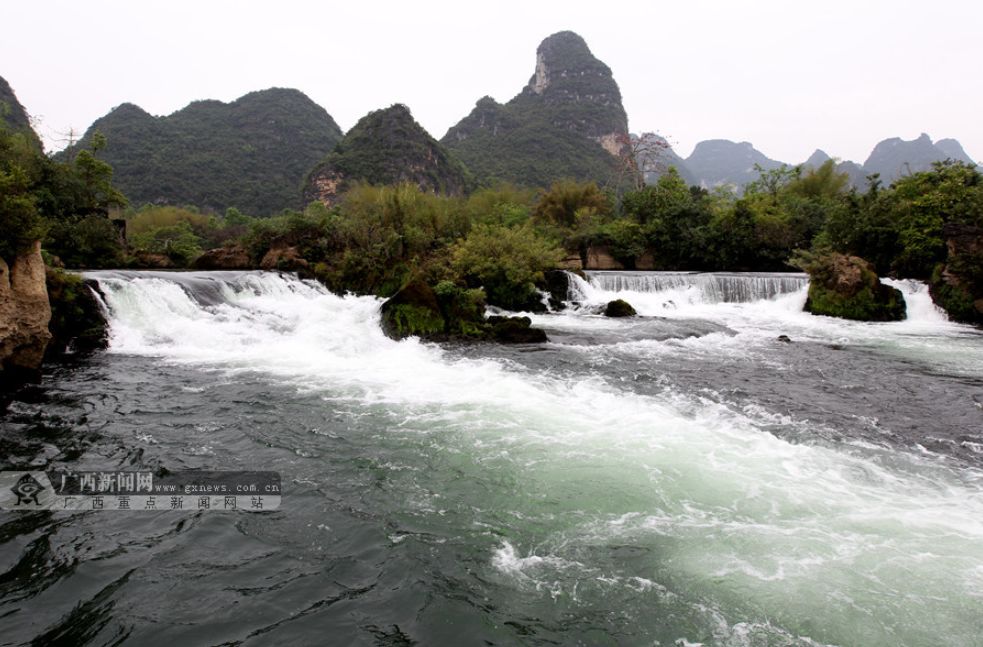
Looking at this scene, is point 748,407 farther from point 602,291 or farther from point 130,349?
point 602,291

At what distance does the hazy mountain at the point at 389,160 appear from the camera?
195ft

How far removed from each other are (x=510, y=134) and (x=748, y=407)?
83718mm

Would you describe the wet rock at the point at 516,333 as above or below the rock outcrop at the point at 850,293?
below

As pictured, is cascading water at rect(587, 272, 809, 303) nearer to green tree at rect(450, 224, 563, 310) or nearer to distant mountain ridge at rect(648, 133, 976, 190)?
green tree at rect(450, 224, 563, 310)

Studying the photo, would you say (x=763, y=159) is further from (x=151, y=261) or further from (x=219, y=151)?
(x=151, y=261)

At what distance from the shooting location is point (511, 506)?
4.42m

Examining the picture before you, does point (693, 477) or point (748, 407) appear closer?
point (693, 477)

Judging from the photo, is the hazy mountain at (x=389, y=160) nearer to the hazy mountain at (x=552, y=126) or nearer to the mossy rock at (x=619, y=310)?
the hazy mountain at (x=552, y=126)

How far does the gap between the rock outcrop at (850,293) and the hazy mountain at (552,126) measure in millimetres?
47968

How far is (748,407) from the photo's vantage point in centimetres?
734

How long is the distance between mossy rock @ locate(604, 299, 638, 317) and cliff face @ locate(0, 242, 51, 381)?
14.5 m

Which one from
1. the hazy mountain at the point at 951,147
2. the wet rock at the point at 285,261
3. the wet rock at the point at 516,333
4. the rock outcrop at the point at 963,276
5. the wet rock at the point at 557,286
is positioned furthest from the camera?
the hazy mountain at the point at 951,147

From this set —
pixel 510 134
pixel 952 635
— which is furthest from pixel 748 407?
pixel 510 134

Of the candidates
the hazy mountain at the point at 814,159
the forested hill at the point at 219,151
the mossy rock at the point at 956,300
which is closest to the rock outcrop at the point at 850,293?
the mossy rock at the point at 956,300
